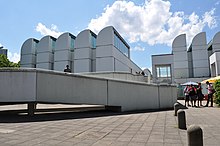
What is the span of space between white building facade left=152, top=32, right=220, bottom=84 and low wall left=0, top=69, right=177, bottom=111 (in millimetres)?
26338

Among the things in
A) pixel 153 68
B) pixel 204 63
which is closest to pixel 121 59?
pixel 153 68

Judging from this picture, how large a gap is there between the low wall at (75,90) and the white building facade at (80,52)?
23530mm

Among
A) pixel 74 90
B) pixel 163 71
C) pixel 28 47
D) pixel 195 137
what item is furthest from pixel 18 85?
pixel 28 47

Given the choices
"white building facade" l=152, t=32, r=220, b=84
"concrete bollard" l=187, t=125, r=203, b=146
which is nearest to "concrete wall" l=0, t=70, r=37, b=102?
"concrete bollard" l=187, t=125, r=203, b=146

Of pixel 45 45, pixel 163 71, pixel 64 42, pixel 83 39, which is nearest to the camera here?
pixel 83 39

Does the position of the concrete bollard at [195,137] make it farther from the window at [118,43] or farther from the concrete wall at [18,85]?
the window at [118,43]

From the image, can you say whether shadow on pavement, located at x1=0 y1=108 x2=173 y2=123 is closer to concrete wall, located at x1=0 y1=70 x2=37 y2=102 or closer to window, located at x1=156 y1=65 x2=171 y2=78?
concrete wall, located at x1=0 y1=70 x2=37 y2=102

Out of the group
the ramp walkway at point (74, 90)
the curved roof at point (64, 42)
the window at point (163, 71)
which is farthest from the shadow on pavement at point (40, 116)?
the curved roof at point (64, 42)

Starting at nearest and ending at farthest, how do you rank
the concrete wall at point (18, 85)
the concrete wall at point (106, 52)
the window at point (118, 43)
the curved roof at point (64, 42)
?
the concrete wall at point (18, 85) < the concrete wall at point (106, 52) < the window at point (118, 43) < the curved roof at point (64, 42)

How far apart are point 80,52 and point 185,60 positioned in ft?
71.8

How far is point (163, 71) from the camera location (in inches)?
1703

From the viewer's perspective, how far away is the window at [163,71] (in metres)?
42.7

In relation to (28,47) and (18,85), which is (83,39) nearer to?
(28,47)

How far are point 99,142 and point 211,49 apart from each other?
44.8 meters
